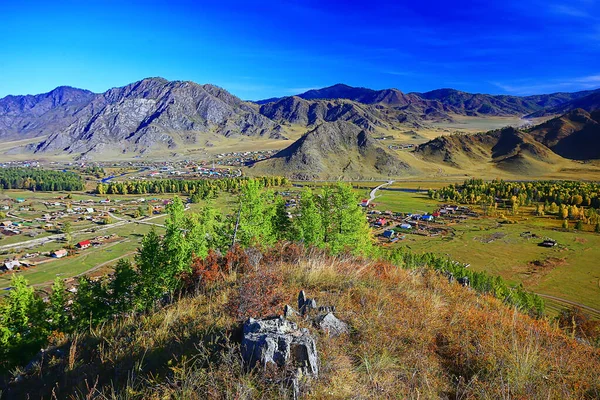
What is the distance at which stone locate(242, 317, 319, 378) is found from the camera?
16.9ft

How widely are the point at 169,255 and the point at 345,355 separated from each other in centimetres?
2143

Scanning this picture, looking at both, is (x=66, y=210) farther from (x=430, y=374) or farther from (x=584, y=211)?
(x=584, y=211)

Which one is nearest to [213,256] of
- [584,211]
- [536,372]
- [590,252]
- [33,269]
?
[536,372]

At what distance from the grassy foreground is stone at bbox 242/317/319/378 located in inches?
8.6

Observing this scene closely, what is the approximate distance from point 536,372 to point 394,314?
8.85 ft

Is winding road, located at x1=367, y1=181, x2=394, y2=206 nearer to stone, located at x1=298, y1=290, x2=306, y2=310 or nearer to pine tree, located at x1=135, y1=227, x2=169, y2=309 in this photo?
pine tree, located at x1=135, y1=227, x2=169, y2=309

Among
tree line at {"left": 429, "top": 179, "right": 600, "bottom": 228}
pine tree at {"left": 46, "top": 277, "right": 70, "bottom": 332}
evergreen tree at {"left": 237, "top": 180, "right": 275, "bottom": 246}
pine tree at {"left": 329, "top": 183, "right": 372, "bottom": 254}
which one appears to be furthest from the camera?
tree line at {"left": 429, "top": 179, "right": 600, "bottom": 228}

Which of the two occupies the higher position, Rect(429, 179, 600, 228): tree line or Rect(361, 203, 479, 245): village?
Rect(429, 179, 600, 228): tree line

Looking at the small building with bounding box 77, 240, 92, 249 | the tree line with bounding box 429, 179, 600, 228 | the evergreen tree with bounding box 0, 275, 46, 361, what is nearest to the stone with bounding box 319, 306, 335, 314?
the evergreen tree with bounding box 0, 275, 46, 361

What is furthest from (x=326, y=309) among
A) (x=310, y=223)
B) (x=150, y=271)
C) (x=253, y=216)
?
(x=310, y=223)

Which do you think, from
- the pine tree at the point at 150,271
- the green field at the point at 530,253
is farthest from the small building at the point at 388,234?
the pine tree at the point at 150,271

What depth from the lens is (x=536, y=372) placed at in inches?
225

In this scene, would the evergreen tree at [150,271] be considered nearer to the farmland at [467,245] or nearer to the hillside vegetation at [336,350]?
the hillside vegetation at [336,350]

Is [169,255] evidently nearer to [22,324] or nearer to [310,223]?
[22,324]
